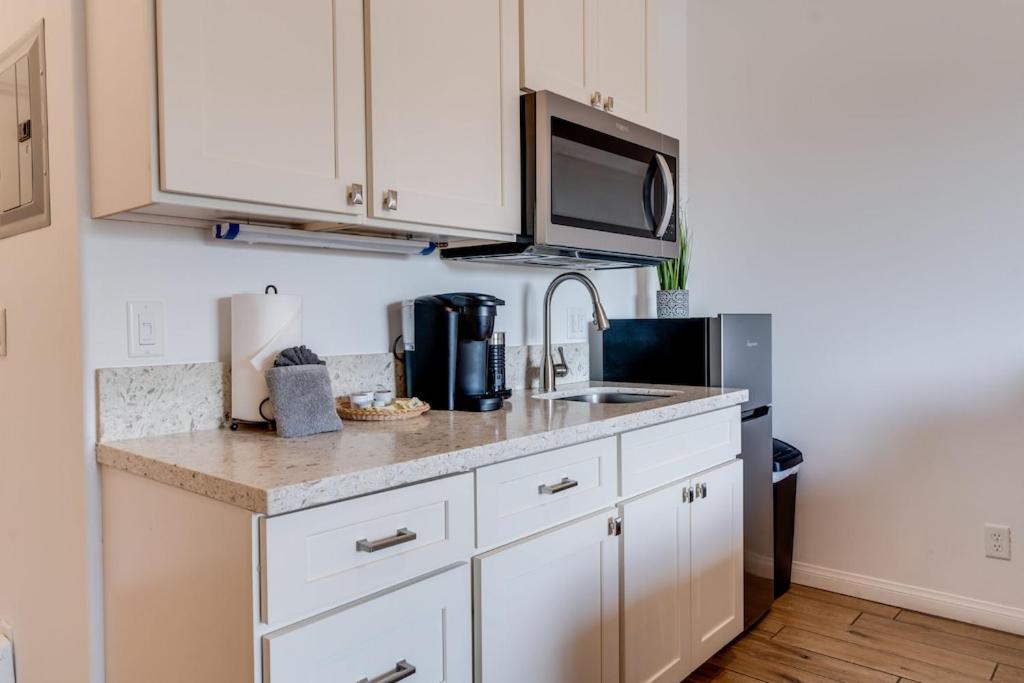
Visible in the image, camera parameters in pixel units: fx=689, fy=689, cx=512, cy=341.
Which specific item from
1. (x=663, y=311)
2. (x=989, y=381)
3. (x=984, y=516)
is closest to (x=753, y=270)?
(x=663, y=311)

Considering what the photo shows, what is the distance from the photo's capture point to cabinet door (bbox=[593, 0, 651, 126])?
2.11 m

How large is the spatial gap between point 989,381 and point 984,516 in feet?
1.59

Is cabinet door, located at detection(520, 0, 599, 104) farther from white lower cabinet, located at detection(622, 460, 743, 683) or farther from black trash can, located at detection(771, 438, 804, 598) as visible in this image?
black trash can, located at detection(771, 438, 804, 598)

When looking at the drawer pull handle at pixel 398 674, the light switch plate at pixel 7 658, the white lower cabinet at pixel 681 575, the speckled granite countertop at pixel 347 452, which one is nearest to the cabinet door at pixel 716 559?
the white lower cabinet at pixel 681 575

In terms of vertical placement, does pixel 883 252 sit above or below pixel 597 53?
below

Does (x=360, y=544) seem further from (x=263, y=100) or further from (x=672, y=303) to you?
(x=672, y=303)

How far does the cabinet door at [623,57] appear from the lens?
2109mm

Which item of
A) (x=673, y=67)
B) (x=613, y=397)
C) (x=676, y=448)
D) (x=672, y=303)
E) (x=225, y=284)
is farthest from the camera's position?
(x=673, y=67)

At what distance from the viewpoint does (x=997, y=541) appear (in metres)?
2.44

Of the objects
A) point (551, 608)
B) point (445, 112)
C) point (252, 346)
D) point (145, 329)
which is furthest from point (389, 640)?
point (445, 112)

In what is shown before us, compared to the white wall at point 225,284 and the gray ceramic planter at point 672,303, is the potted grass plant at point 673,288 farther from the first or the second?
the white wall at point 225,284

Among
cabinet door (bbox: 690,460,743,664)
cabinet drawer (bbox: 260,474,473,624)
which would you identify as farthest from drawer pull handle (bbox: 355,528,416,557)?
cabinet door (bbox: 690,460,743,664)

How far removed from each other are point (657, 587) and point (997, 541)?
1.46 meters

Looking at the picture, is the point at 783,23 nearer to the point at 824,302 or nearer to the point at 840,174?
the point at 840,174
